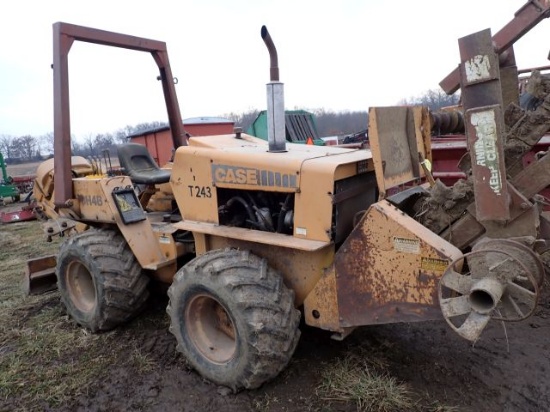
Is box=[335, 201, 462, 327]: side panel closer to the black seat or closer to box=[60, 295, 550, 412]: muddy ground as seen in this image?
box=[60, 295, 550, 412]: muddy ground

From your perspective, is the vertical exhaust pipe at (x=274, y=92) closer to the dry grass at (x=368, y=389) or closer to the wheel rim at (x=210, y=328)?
the wheel rim at (x=210, y=328)

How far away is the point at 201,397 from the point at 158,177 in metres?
2.19

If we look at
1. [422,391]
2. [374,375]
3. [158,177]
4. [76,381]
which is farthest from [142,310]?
[422,391]

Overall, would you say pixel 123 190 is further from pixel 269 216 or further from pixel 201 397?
pixel 201 397

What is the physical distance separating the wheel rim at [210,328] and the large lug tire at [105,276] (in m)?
0.85

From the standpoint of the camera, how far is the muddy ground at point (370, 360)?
2.79m

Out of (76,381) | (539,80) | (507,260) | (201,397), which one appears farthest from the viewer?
(76,381)

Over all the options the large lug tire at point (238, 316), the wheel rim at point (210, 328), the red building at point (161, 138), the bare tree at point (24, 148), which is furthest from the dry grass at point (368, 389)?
the bare tree at point (24, 148)

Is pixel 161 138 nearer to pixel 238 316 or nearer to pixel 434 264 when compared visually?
pixel 238 316

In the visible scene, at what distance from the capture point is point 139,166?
184 inches

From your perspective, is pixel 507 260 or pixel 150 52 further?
pixel 150 52

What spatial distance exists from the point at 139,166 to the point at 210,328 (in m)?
2.17

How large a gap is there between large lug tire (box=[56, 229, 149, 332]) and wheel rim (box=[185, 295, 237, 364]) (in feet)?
2.77

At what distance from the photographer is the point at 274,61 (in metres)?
2.99
